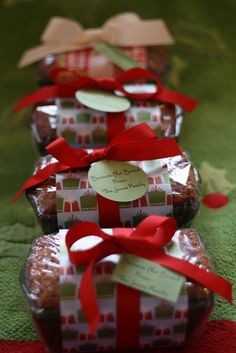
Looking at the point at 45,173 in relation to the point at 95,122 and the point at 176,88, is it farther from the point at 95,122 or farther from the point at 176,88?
the point at 176,88

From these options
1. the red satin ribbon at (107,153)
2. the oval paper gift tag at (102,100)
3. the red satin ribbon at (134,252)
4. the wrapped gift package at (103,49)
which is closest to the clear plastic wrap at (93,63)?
the wrapped gift package at (103,49)

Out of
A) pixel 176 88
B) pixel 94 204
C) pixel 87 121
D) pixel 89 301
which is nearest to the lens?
pixel 89 301

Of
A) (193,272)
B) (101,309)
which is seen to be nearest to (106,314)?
(101,309)

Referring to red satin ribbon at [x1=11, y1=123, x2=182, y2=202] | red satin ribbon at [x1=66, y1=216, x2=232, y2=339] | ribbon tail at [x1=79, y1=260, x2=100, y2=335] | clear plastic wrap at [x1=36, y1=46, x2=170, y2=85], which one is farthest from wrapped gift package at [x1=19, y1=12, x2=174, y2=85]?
ribbon tail at [x1=79, y1=260, x2=100, y2=335]

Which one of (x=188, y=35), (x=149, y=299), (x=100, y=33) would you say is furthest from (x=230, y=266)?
(x=188, y=35)

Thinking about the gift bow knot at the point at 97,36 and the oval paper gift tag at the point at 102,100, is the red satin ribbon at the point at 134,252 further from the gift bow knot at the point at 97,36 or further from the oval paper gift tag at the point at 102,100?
the gift bow knot at the point at 97,36

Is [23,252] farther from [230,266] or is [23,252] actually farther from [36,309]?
[230,266]
